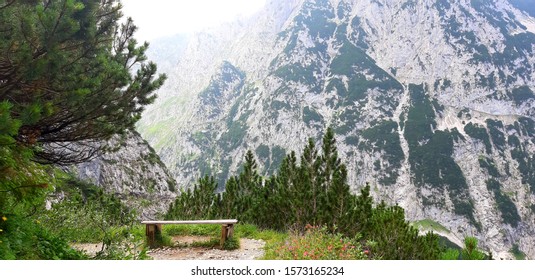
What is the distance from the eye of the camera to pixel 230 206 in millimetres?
19875

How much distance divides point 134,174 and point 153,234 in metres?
42.2

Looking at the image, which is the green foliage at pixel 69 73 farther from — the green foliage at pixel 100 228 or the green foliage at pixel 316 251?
the green foliage at pixel 316 251

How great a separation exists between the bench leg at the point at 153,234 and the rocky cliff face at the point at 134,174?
87.3ft

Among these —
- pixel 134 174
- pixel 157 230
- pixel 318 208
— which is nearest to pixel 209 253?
pixel 157 230

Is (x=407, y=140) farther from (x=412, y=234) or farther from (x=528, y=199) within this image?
(x=412, y=234)

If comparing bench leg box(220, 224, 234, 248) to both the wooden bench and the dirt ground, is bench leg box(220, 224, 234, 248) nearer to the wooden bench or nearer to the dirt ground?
the wooden bench

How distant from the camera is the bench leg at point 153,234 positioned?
13.5 metres

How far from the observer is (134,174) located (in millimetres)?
52688

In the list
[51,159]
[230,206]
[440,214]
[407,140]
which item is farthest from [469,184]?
[51,159]

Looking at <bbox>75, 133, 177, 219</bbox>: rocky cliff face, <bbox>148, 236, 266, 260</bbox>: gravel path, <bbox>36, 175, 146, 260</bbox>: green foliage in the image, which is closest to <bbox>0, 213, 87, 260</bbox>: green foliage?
<bbox>36, 175, 146, 260</bbox>: green foliage

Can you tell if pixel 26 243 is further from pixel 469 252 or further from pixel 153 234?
pixel 469 252

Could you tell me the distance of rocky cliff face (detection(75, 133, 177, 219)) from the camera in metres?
45.0

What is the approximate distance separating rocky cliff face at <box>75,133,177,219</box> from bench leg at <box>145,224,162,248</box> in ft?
87.3

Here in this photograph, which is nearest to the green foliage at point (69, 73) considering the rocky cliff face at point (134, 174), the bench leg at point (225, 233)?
the bench leg at point (225, 233)
